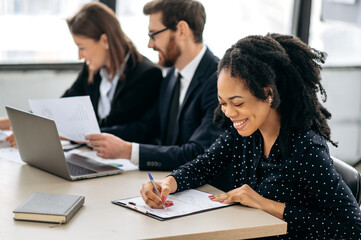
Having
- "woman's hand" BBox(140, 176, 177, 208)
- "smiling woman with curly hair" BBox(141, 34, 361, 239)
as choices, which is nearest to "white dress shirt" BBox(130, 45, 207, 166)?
"smiling woman with curly hair" BBox(141, 34, 361, 239)

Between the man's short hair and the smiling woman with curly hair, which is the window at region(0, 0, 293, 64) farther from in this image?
the smiling woman with curly hair

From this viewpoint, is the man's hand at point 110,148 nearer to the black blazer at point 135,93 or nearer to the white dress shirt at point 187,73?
the white dress shirt at point 187,73

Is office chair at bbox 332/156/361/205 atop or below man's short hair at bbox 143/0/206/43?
below

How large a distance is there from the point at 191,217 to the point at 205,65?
97 cm

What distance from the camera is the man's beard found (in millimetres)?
2377

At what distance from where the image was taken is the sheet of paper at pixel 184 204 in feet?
4.87

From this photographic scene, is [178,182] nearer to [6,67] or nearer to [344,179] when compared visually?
[344,179]

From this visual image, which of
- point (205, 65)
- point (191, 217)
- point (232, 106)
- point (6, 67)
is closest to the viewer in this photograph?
point (191, 217)

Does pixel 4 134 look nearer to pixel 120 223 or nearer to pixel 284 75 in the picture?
pixel 120 223

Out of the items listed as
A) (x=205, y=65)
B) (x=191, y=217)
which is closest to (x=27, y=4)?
(x=205, y=65)

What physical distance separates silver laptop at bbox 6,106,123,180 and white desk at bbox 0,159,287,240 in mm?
130

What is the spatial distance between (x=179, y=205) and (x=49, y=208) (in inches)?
15.4

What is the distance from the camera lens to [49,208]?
4.70ft

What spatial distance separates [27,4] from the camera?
344 centimetres
